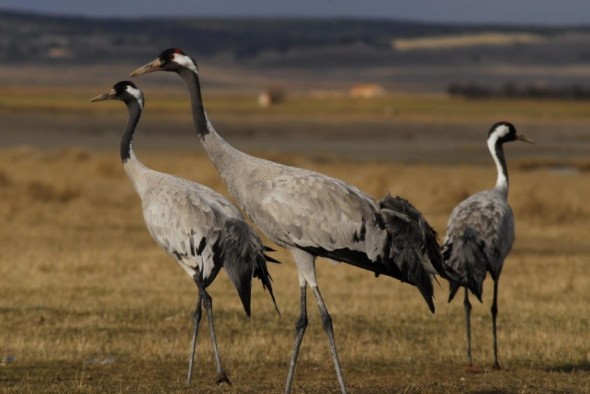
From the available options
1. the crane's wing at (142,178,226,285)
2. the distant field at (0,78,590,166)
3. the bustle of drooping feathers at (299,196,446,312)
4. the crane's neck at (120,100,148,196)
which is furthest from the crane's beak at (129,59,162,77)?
the distant field at (0,78,590,166)

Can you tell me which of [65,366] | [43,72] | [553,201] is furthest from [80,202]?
[43,72]

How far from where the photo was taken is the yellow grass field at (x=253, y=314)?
1123 cm

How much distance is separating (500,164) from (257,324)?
10.5 ft

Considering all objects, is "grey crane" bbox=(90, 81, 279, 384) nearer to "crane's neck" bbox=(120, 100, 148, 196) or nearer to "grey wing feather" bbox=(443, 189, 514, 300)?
"crane's neck" bbox=(120, 100, 148, 196)

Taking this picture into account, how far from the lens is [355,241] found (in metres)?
9.38

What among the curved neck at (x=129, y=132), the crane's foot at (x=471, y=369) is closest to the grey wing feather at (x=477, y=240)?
the crane's foot at (x=471, y=369)

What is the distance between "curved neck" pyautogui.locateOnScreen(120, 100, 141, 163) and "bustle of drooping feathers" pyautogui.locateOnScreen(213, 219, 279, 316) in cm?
207

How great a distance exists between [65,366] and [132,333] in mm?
1678

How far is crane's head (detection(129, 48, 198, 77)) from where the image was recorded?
10641 millimetres

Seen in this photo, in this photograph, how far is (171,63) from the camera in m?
10.7

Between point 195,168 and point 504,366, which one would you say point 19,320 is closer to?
point 504,366

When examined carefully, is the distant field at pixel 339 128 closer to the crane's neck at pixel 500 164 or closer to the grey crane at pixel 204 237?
the crane's neck at pixel 500 164

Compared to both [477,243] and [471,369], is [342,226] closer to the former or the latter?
[471,369]

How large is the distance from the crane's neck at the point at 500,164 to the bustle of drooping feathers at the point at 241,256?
12.8ft
